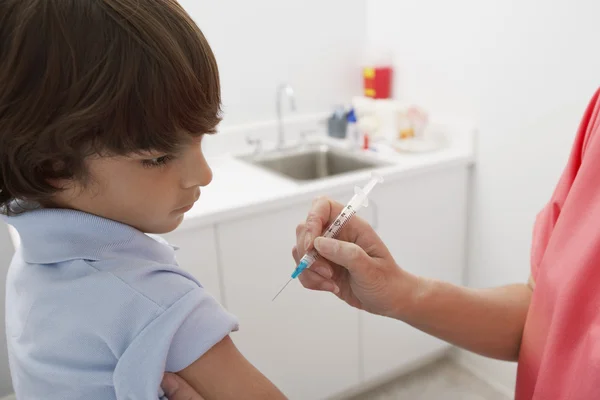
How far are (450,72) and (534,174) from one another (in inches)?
18.7

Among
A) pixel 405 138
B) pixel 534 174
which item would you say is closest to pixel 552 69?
pixel 534 174

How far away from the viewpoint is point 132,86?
556mm

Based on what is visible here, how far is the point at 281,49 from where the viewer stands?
207 cm

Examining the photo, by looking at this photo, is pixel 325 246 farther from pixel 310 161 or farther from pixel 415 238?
pixel 310 161

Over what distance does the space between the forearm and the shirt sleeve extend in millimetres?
378

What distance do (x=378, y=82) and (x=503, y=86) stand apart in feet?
1.86

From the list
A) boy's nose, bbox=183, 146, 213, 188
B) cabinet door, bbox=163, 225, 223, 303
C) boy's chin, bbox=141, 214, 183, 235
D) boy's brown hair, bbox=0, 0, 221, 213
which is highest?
boy's brown hair, bbox=0, 0, 221, 213

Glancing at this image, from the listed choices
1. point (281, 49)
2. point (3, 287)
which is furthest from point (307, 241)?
point (281, 49)

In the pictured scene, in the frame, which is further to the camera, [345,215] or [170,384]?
[345,215]

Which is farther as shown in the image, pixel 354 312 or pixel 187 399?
pixel 354 312

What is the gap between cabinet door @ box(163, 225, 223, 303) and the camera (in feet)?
4.53

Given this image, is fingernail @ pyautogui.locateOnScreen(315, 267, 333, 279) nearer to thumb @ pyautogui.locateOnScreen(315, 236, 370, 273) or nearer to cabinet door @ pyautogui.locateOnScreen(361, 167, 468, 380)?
thumb @ pyautogui.locateOnScreen(315, 236, 370, 273)

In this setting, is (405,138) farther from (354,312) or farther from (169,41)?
(169,41)

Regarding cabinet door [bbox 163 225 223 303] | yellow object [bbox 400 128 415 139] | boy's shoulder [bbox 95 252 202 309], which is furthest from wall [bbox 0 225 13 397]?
yellow object [bbox 400 128 415 139]
